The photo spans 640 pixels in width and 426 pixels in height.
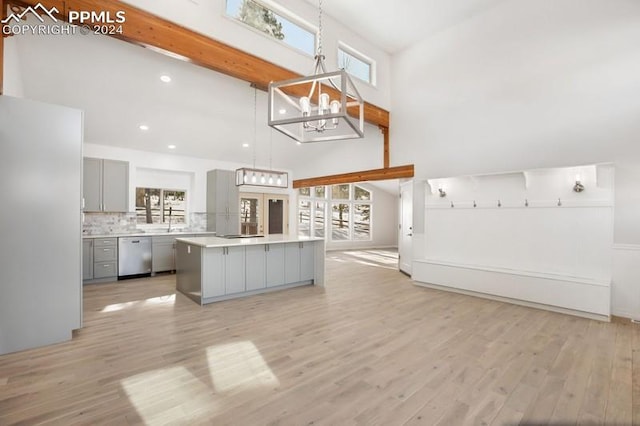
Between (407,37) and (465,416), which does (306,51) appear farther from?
(465,416)

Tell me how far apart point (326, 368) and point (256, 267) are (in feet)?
8.23

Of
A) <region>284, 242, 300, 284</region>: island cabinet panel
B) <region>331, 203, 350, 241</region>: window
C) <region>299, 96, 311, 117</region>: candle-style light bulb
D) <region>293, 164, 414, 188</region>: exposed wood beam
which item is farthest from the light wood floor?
<region>331, 203, 350, 241</region>: window

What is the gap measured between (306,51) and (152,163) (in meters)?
4.15

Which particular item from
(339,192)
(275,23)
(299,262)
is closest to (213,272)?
(299,262)

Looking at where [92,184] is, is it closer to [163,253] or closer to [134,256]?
[134,256]

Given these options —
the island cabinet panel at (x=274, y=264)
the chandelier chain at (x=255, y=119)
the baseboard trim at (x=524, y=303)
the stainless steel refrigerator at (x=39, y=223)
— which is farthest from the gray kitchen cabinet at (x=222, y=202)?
the baseboard trim at (x=524, y=303)

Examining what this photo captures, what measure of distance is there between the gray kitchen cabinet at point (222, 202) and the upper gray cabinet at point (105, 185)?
1.72m

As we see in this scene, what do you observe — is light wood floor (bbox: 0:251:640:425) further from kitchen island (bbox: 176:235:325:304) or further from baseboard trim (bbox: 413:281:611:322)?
kitchen island (bbox: 176:235:325:304)

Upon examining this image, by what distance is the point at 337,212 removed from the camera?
11.7m

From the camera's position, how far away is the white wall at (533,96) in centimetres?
373

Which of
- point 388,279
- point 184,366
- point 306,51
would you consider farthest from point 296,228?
point 184,366

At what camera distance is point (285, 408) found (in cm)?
193

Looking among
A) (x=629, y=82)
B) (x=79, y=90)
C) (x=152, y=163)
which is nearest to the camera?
(x=629, y=82)

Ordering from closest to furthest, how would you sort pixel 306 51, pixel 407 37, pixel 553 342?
pixel 553 342
pixel 306 51
pixel 407 37
